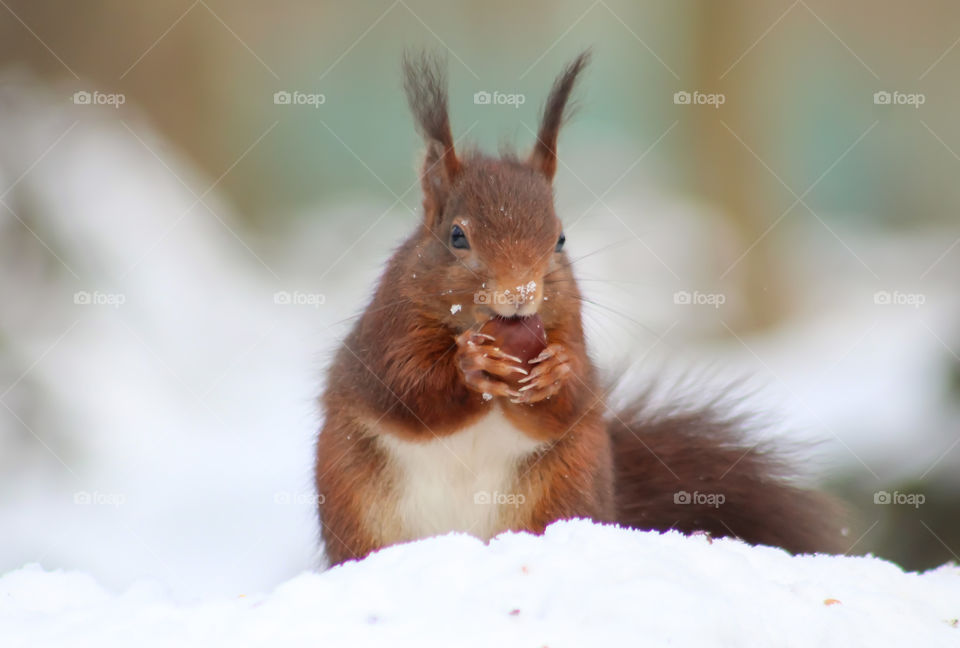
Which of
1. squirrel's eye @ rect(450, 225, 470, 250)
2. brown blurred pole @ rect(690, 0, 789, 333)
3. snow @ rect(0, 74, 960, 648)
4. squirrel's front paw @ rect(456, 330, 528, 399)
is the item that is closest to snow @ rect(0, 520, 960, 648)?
snow @ rect(0, 74, 960, 648)

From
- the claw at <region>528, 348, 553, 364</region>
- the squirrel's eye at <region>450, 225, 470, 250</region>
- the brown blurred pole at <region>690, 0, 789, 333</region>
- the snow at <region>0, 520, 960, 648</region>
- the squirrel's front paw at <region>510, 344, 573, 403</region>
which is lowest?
the snow at <region>0, 520, 960, 648</region>

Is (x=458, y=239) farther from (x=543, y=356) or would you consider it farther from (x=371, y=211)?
(x=371, y=211)

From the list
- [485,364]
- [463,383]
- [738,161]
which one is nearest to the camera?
[485,364]

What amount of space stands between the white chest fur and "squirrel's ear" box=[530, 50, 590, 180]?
0.54m

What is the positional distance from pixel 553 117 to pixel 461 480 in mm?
748

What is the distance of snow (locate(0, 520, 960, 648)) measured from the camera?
112 centimetres

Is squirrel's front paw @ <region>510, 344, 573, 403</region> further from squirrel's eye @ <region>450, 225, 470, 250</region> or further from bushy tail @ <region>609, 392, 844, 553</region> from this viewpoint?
bushy tail @ <region>609, 392, 844, 553</region>

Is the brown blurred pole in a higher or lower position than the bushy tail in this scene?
higher

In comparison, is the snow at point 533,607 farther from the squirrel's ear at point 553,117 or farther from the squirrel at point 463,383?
the squirrel's ear at point 553,117

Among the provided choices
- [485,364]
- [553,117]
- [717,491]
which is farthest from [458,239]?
[717,491]

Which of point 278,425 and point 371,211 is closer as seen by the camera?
point 278,425

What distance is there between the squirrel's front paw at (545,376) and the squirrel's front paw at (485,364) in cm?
2

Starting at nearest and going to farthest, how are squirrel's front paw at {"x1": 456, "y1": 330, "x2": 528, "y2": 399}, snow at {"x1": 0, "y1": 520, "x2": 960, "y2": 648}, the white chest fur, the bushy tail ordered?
1. snow at {"x1": 0, "y1": 520, "x2": 960, "y2": 648}
2. squirrel's front paw at {"x1": 456, "y1": 330, "x2": 528, "y2": 399}
3. the white chest fur
4. the bushy tail

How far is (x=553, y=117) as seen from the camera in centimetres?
207
